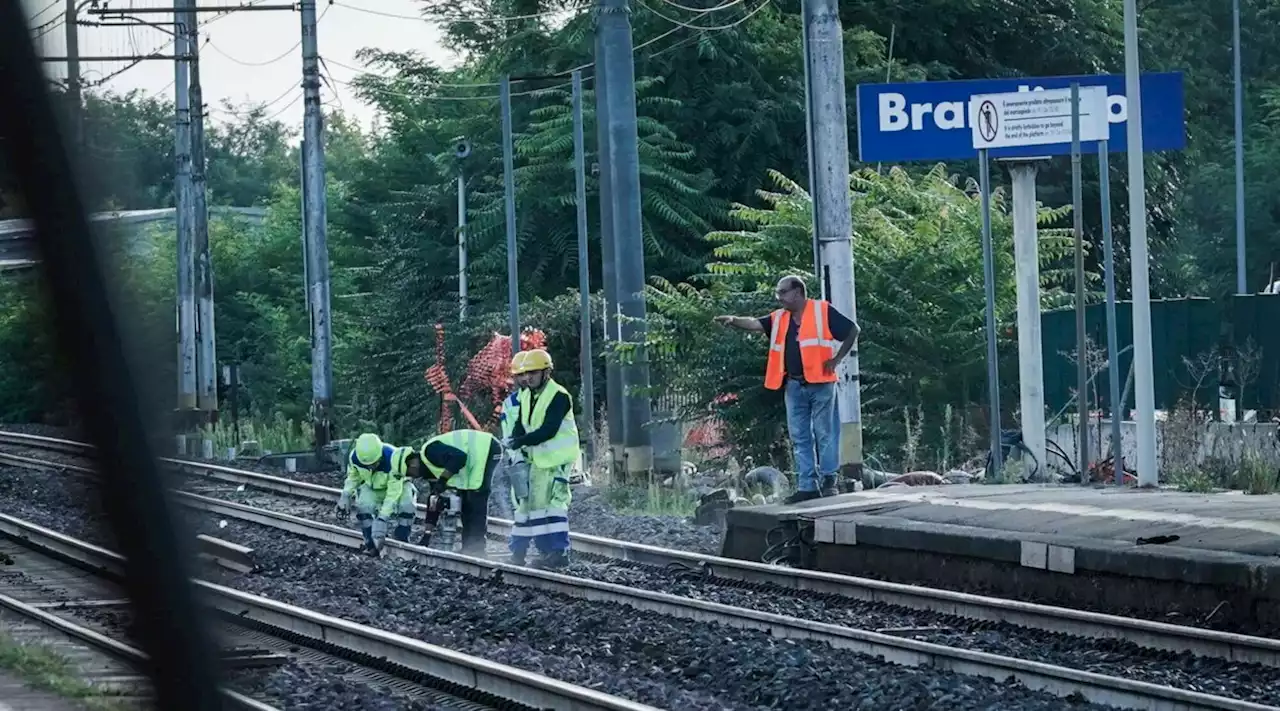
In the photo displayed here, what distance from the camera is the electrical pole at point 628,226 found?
20.2m

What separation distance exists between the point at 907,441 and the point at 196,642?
16.4m

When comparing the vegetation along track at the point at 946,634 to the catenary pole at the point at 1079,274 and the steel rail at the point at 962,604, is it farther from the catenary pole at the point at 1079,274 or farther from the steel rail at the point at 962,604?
the catenary pole at the point at 1079,274

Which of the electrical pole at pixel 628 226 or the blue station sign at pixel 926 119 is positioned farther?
the electrical pole at pixel 628 226

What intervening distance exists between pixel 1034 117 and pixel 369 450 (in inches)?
242

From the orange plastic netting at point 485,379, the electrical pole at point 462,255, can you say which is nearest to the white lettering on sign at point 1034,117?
the orange plastic netting at point 485,379

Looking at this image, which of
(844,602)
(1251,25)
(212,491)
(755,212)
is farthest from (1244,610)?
(1251,25)

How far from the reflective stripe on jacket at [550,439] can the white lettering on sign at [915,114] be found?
4.79 m

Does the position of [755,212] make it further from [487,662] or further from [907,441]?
[487,662]

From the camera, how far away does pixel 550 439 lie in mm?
13242

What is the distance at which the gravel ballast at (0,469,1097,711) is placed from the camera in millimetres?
8102

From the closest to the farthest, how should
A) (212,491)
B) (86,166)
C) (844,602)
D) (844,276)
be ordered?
(86,166) → (844,602) → (844,276) → (212,491)

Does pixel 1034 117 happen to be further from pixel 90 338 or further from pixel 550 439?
pixel 90 338

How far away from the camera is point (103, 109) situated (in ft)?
10.7

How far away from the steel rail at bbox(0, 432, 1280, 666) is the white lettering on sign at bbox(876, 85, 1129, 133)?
14.9 feet
